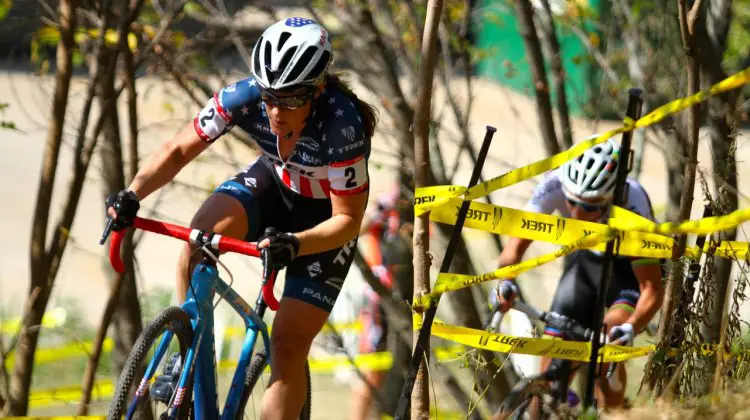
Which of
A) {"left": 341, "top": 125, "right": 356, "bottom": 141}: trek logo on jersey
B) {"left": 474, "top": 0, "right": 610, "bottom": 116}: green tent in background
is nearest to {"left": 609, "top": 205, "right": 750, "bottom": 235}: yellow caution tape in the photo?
{"left": 341, "top": 125, "right": 356, "bottom": 141}: trek logo on jersey

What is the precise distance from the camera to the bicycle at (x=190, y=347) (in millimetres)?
3963

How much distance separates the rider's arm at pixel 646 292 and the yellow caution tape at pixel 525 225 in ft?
3.99

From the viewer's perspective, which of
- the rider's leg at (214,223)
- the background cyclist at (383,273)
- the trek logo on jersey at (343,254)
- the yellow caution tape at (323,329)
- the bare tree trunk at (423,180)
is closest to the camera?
the bare tree trunk at (423,180)

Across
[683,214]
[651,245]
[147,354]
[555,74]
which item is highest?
[555,74]

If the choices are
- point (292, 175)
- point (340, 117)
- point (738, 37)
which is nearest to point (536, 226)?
point (340, 117)

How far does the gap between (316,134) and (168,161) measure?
63 centimetres

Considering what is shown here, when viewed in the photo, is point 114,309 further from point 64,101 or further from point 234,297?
point 234,297

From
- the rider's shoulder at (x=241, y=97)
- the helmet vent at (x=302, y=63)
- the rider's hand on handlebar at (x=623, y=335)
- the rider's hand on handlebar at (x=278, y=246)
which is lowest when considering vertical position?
the rider's hand on handlebar at (x=623, y=335)

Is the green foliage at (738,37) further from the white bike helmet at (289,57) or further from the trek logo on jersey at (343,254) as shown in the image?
the white bike helmet at (289,57)

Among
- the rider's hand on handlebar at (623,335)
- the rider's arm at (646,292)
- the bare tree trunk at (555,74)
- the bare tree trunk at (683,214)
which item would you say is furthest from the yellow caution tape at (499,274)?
the bare tree trunk at (555,74)

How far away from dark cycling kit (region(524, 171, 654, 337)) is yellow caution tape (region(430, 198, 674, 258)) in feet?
4.73

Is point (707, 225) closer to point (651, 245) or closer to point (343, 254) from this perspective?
point (651, 245)

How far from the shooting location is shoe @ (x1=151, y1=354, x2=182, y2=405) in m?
4.09

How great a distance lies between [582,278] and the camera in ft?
20.8
